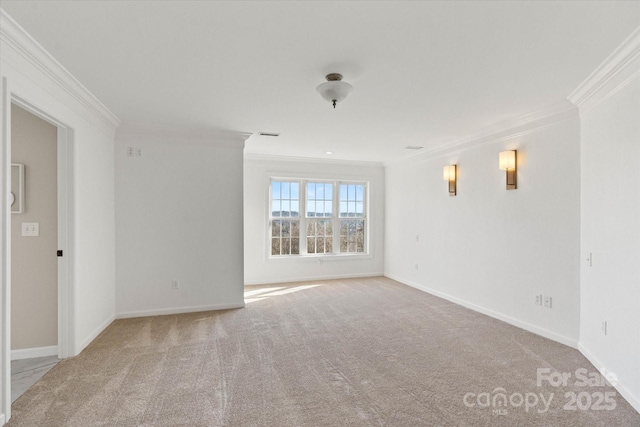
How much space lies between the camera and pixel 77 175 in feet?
10.7

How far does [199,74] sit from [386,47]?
1.49 meters

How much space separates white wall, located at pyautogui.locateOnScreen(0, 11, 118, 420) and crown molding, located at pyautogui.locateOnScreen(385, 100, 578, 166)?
14.6ft

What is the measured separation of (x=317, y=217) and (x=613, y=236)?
4889 millimetres

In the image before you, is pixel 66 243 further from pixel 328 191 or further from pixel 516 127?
pixel 516 127

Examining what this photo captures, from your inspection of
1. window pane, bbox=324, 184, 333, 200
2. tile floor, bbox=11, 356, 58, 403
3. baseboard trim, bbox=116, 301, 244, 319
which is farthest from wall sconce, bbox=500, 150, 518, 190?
tile floor, bbox=11, 356, 58, 403

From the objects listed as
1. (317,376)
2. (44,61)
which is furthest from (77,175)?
(317,376)

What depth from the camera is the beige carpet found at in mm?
2246

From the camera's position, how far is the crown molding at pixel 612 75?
7.41ft

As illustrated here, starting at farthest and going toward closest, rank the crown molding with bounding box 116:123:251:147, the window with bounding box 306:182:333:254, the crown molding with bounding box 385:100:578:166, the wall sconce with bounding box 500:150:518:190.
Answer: the window with bounding box 306:182:333:254 → the crown molding with bounding box 116:123:251:147 → the wall sconce with bounding box 500:150:518:190 → the crown molding with bounding box 385:100:578:166

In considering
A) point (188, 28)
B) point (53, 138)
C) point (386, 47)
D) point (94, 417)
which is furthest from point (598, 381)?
point (53, 138)

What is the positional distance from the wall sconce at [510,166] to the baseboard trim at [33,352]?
515 cm

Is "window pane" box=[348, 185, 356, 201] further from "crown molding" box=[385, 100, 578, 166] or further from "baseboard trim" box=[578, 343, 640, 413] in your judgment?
"baseboard trim" box=[578, 343, 640, 413]

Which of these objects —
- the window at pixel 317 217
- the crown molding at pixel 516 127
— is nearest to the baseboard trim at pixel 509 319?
the window at pixel 317 217

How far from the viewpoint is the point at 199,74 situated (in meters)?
2.75
